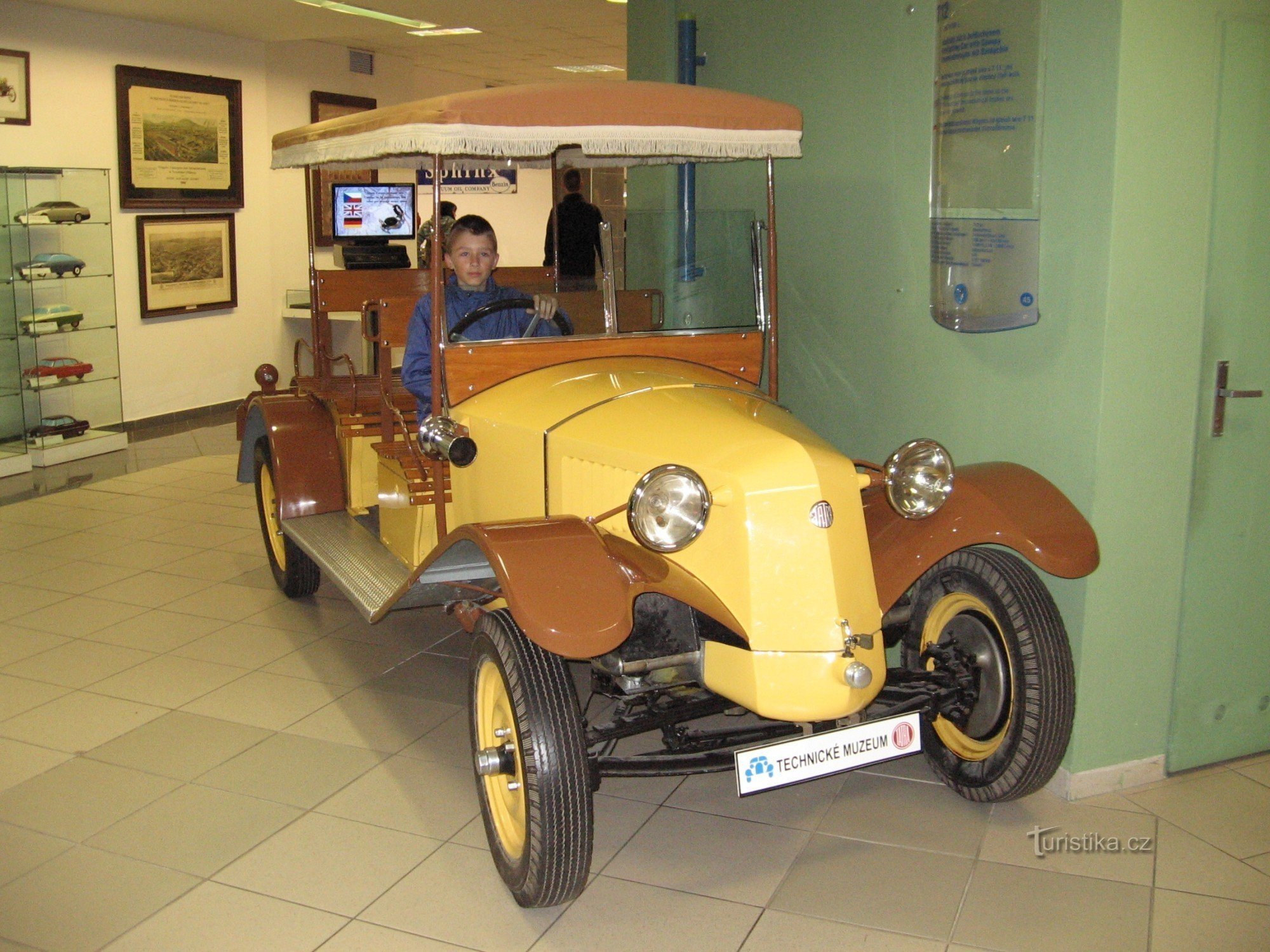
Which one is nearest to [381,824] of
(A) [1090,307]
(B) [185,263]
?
(A) [1090,307]

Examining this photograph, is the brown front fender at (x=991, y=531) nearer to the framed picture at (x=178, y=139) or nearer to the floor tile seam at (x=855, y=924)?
the floor tile seam at (x=855, y=924)

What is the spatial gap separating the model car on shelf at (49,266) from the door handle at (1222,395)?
7.24m

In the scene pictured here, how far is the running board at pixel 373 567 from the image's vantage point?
3.48 meters

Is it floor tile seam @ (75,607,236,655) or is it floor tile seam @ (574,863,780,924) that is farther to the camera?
floor tile seam @ (75,607,236,655)

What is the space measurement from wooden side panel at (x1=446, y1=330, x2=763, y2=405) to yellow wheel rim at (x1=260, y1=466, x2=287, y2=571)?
6.60ft

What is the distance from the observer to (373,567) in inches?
163

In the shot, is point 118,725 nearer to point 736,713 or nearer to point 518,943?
point 518,943

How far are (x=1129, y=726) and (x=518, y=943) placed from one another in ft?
6.18

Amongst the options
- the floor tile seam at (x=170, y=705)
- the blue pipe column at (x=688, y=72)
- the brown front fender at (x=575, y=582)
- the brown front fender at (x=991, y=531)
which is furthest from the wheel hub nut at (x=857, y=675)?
the blue pipe column at (x=688, y=72)

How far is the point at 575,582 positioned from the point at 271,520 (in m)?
3.14

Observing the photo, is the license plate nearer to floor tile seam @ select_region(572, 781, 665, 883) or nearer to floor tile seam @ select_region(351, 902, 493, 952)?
floor tile seam @ select_region(572, 781, 665, 883)

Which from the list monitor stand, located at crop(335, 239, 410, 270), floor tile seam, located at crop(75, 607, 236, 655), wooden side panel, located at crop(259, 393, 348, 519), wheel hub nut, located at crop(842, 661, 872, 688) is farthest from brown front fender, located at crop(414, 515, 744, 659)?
monitor stand, located at crop(335, 239, 410, 270)

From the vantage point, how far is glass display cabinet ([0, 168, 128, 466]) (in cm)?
763

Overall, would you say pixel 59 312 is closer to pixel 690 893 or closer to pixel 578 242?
pixel 578 242
